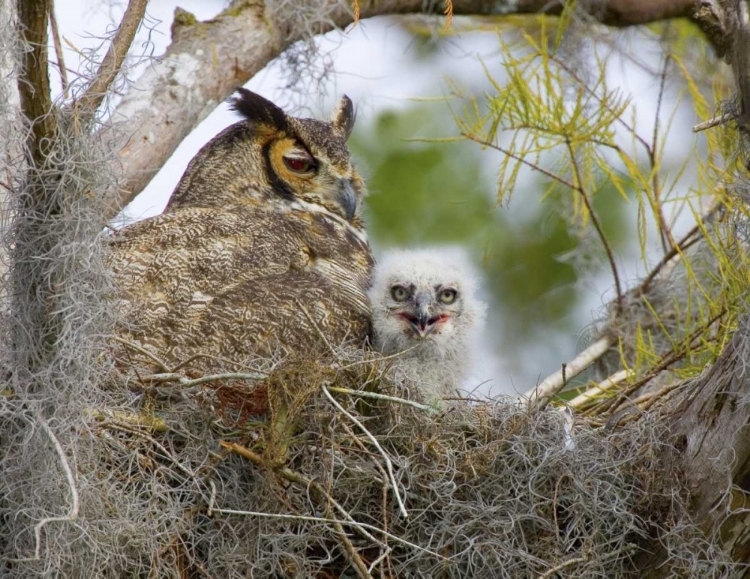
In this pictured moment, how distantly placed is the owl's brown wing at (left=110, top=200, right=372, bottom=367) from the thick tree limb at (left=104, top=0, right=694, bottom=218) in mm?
336

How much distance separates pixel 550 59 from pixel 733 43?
6.74ft

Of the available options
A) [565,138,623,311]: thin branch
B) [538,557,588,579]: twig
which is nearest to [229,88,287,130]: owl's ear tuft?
[565,138,623,311]: thin branch

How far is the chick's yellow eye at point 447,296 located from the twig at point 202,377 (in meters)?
0.85

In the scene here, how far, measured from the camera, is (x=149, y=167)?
3357mm

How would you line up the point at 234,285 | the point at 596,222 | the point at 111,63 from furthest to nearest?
the point at 596,222, the point at 234,285, the point at 111,63

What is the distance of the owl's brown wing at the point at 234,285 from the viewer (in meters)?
2.70

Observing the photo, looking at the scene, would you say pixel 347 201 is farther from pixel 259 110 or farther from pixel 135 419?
pixel 135 419

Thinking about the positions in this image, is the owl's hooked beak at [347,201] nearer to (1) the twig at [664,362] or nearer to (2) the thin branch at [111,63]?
(1) the twig at [664,362]

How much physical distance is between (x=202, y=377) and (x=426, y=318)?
0.83 m

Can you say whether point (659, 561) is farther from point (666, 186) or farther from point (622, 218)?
point (622, 218)

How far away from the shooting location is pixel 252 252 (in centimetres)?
295

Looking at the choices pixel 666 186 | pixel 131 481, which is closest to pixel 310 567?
pixel 131 481

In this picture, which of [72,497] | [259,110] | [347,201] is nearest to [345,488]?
[72,497]

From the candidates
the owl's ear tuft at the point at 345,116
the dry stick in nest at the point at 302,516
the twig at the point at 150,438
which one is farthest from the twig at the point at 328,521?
the owl's ear tuft at the point at 345,116
